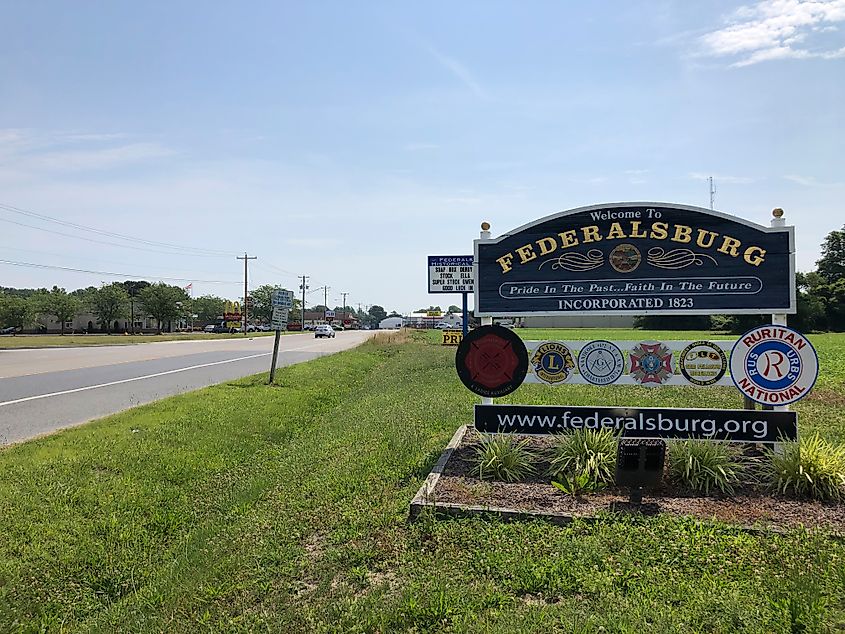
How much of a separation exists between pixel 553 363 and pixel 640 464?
2.05m

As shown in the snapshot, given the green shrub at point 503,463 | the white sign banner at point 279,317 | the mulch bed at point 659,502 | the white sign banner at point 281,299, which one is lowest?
the mulch bed at point 659,502

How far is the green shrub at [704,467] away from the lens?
5.73 m

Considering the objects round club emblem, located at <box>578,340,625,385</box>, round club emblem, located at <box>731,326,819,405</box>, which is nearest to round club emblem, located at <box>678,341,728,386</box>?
round club emblem, located at <box>731,326,819,405</box>

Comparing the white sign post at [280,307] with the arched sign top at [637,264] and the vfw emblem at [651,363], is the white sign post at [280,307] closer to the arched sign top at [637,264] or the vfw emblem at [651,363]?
the arched sign top at [637,264]

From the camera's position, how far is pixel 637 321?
72250 mm

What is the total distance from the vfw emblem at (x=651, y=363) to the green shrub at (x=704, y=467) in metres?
1.04

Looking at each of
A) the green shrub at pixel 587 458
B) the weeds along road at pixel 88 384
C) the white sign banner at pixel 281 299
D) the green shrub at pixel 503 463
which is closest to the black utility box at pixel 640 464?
the green shrub at pixel 587 458

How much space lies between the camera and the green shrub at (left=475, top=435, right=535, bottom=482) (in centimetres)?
627

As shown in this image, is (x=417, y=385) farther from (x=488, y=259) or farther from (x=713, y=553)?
(x=713, y=553)

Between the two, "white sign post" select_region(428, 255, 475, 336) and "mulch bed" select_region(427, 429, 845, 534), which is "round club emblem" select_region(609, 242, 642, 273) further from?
"white sign post" select_region(428, 255, 475, 336)

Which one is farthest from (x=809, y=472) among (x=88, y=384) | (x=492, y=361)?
(x=88, y=384)

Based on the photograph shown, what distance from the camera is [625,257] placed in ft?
23.4

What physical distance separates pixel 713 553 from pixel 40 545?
505cm

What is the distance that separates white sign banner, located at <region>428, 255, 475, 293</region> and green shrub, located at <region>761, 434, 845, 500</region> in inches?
386
